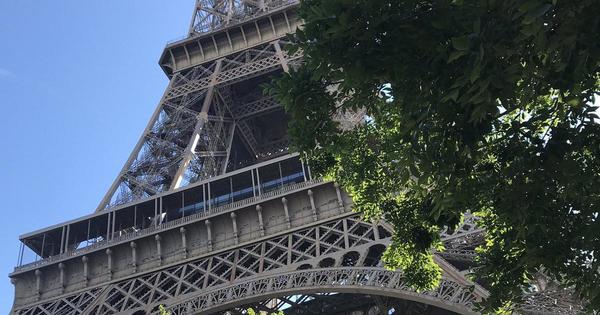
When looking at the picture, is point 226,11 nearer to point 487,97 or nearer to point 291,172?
point 291,172

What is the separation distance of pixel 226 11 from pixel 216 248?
18347 mm

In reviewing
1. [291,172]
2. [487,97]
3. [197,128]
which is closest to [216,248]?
[291,172]

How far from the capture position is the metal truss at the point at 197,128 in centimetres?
2603

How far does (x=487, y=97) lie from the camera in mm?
5547

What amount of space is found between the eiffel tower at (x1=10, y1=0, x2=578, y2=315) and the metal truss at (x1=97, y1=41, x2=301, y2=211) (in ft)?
0.26

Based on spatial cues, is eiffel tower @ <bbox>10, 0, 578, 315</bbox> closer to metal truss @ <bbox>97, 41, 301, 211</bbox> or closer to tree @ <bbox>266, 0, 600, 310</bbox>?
metal truss @ <bbox>97, 41, 301, 211</bbox>

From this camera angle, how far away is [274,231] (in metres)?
21.2

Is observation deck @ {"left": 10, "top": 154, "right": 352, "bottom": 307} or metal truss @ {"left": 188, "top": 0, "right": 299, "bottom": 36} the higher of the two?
metal truss @ {"left": 188, "top": 0, "right": 299, "bottom": 36}

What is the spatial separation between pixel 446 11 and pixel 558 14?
111 centimetres

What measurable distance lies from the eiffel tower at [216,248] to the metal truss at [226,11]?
6.09 metres

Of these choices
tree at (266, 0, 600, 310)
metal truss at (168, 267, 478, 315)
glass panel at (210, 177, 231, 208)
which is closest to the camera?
tree at (266, 0, 600, 310)

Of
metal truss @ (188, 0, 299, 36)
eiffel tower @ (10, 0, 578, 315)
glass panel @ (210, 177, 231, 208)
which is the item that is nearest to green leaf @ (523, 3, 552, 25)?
eiffel tower @ (10, 0, 578, 315)

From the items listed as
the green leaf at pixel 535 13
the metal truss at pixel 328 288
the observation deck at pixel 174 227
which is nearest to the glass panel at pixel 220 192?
the observation deck at pixel 174 227

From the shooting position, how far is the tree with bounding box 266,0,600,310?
223 inches
